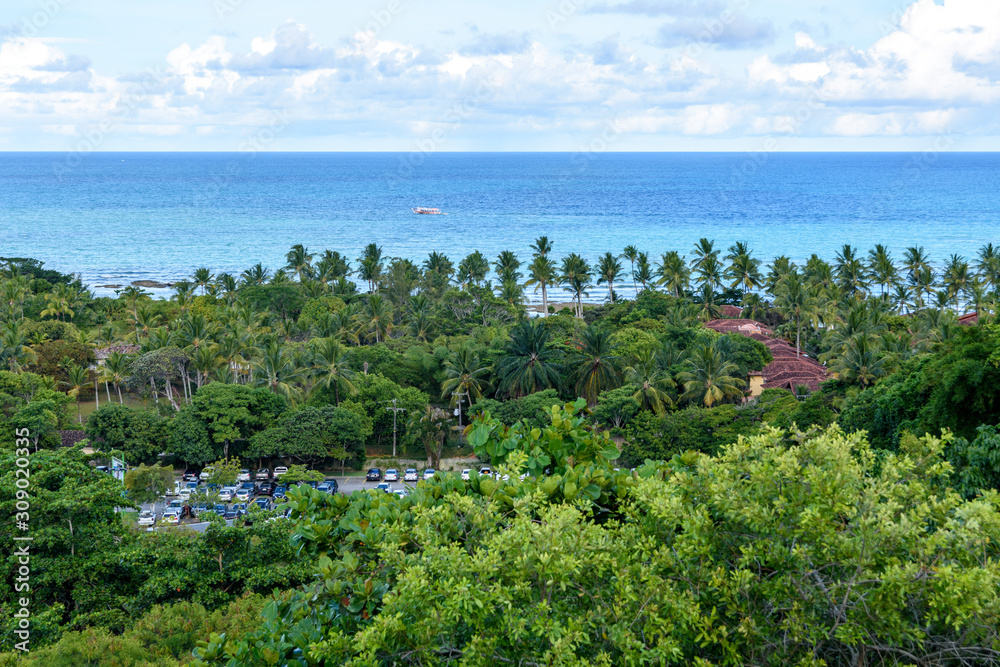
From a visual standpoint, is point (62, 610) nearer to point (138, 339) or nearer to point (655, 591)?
point (655, 591)

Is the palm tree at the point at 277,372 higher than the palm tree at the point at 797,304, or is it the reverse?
the palm tree at the point at 797,304

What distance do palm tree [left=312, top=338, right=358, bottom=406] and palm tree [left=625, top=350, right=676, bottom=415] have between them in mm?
14739

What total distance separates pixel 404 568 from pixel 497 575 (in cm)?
73

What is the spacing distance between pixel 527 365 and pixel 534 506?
1472 inches

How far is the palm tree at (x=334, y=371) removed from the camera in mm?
44078

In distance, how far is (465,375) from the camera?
44.7m

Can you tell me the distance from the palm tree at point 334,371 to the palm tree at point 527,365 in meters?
8.18

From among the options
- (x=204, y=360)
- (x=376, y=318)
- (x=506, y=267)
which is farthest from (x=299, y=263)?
(x=204, y=360)

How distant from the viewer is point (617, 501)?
827 cm

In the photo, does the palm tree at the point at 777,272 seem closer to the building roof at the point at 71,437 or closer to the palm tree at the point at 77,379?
the palm tree at the point at 77,379

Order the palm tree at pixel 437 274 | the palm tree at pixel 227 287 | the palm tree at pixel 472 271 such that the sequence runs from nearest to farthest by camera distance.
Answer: the palm tree at pixel 227 287
the palm tree at pixel 437 274
the palm tree at pixel 472 271

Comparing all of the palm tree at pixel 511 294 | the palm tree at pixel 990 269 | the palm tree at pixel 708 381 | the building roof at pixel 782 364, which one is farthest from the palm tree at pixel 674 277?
the palm tree at pixel 708 381

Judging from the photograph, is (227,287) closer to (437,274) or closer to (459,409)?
(437,274)

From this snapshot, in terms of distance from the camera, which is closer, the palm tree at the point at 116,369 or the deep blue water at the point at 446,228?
the palm tree at the point at 116,369
